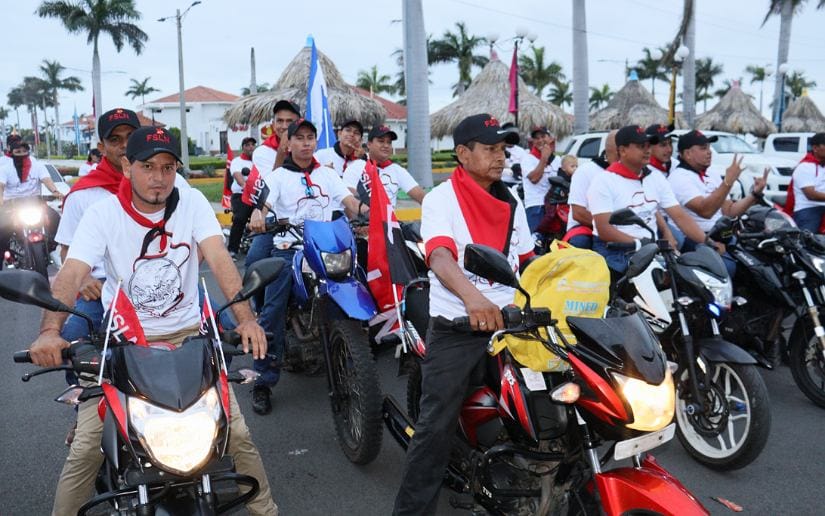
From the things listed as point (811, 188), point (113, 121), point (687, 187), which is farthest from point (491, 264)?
point (811, 188)

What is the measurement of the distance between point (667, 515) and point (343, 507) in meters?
2.05

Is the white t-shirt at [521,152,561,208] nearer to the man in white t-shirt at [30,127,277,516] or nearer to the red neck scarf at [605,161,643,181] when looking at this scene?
the red neck scarf at [605,161,643,181]

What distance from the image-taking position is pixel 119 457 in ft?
8.12

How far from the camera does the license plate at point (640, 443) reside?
2.39 meters

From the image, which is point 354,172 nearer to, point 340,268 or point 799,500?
point 340,268

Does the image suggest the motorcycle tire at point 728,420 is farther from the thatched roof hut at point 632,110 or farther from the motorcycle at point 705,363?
the thatched roof hut at point 632,110

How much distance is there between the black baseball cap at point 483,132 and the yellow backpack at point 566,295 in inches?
31.1

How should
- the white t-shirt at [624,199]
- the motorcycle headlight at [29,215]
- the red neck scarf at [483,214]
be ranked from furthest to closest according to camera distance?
the motorcycle headlight at [29,215] < the white t-shirt at [624,199] < the red neck scarf at [483,214]

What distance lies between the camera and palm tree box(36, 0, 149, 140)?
42.3 m

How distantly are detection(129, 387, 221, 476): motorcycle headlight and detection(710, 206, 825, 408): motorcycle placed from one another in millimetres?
4002

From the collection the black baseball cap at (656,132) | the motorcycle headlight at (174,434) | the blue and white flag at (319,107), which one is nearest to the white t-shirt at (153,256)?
the motorcycle headlight at (174,434)

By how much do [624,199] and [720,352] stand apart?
1.66m

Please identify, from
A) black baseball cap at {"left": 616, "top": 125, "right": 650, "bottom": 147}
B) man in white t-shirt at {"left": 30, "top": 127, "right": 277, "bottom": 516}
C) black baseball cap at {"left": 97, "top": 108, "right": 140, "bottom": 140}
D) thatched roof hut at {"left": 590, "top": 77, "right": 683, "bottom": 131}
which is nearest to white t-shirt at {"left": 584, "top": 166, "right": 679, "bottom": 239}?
black baseball cap at {"left": 616, "top": 125, "right": 650, "bottom": 147}

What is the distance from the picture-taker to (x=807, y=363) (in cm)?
516
